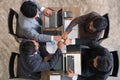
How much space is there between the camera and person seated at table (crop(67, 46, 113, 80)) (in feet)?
8.45

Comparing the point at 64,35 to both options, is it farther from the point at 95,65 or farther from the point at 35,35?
the point at 95,65

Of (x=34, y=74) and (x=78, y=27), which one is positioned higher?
(x=78, y=27)

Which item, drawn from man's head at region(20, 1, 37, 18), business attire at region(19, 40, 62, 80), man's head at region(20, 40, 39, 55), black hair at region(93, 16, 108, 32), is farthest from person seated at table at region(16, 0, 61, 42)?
black hair at region(93, 16, 108, 32)

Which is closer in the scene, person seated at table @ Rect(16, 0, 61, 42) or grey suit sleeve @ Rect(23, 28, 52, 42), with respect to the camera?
person seated at table @ Rect(16, 0, 61, 42)

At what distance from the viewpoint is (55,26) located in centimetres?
289

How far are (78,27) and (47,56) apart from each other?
1.64 feet

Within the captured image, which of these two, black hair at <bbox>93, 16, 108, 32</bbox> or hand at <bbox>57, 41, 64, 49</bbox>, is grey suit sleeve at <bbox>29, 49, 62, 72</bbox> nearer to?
hand at <bbox>57, 41, 64, 49</bbox>

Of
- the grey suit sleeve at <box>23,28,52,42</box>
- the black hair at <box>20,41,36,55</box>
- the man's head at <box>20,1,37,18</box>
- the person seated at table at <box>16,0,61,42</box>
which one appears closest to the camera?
the black hair at <box>20,41,36,55</box>

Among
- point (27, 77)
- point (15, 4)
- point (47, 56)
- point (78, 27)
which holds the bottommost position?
point (27, 77)

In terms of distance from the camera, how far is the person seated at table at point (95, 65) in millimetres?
2576

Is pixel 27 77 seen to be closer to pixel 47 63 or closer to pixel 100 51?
pixel 47 63

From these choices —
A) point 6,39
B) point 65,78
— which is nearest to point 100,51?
point 65,78

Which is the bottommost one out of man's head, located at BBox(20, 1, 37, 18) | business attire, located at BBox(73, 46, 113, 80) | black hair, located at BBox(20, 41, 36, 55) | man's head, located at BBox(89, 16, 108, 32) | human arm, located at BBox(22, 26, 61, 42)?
business attire, located at BBox(73, 46, 113, 80)

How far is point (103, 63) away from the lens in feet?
8.39
